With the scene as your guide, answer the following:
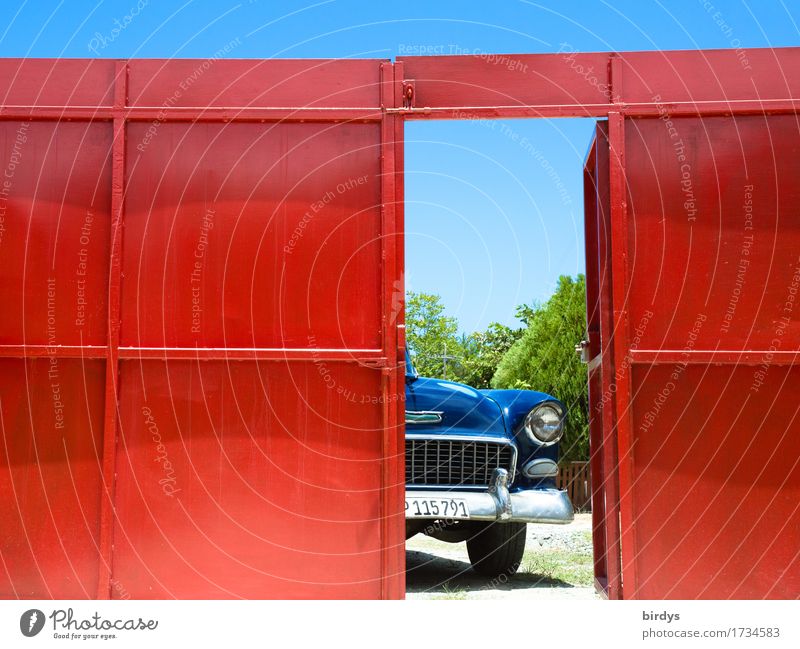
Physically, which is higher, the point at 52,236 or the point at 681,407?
the point at 52,236

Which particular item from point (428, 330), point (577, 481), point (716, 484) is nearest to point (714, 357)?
point (716, 484)

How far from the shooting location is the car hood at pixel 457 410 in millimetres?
6242

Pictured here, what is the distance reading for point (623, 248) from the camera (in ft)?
14.9

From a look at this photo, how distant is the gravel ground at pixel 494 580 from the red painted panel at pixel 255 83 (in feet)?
11.4

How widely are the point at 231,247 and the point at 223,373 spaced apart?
2.22 feet

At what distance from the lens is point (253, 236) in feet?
15.1

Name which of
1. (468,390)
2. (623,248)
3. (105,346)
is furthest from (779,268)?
(105,346)

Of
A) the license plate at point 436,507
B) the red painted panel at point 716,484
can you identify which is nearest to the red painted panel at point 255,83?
the red painted panel at point 716,484

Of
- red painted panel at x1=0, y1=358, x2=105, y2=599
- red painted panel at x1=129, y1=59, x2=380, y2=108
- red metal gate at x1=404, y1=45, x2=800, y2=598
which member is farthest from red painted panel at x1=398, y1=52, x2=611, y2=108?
red painted panel at x1=0, y1=358, x2=105, y2=599

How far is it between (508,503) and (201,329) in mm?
2568

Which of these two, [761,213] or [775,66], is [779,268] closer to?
[761,213]

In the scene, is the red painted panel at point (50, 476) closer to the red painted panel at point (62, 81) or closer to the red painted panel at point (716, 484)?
the red painted panel at point (62, 81)

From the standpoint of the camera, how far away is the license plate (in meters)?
5.76

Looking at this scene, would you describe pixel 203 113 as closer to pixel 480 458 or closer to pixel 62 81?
pixel 62 81
